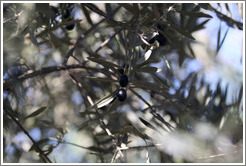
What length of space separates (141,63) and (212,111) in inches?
19.7

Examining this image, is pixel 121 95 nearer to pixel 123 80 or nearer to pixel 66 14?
pixel 123 80

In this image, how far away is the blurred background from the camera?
103 cm

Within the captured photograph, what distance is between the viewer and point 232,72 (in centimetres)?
233

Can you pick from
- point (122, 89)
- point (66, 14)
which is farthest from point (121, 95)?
point (66, 14)

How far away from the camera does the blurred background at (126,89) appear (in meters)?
1.03

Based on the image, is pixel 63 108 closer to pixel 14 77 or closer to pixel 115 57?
pixel 115 57

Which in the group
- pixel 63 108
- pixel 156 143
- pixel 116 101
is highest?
pixel 63 108

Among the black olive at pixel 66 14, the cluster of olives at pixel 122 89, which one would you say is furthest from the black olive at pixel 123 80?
the black olive at pixel 66 14

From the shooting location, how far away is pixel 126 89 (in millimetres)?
1051

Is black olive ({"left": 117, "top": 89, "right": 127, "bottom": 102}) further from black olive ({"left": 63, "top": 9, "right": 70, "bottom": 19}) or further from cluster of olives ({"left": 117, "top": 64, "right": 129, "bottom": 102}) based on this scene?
black olive ({"left": 63, "top": 9, "right": 70, "bottom": 19})

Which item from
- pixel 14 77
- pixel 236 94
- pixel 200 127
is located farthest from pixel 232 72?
pixel 14 77

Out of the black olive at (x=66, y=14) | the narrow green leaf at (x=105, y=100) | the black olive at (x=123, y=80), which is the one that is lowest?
the narrow green leaf at (x=105, y=100)

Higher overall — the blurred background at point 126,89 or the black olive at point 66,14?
the black olive at point 66,14

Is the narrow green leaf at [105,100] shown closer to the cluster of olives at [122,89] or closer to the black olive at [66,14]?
the cluster of olives at [122,89]
